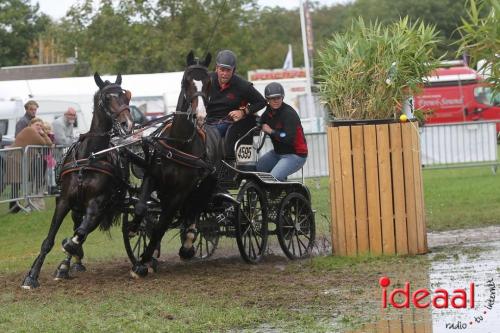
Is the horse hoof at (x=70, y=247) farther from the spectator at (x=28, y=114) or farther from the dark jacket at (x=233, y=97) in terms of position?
the spectator at (x=28, y=114)

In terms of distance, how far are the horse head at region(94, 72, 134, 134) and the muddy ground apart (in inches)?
62.5

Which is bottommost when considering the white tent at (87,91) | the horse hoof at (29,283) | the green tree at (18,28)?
the horse hoof at (29,283)

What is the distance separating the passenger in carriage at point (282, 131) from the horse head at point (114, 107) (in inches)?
85.1

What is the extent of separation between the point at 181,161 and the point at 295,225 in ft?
7.52

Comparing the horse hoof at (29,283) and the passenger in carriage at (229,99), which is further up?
the passenger in carriage at (229,99)

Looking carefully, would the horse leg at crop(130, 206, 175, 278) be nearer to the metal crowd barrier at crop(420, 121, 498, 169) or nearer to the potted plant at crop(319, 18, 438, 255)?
the potted plant at crop(319, 18, 438, 255)

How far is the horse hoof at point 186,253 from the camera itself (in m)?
11.9

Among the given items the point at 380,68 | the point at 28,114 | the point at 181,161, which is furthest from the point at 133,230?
the point at 28,114

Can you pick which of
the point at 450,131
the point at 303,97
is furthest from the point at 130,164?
the point at 303,97

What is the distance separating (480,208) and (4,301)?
30.8 ft

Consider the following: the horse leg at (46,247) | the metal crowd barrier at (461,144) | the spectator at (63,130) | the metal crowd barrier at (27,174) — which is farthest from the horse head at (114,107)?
the metal crowd barrier at (461,144)

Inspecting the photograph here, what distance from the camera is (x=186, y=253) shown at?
1198 centimetres

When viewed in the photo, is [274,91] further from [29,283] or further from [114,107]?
[29,283]

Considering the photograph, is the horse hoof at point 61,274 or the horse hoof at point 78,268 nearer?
the horse hoof at point 61,274
